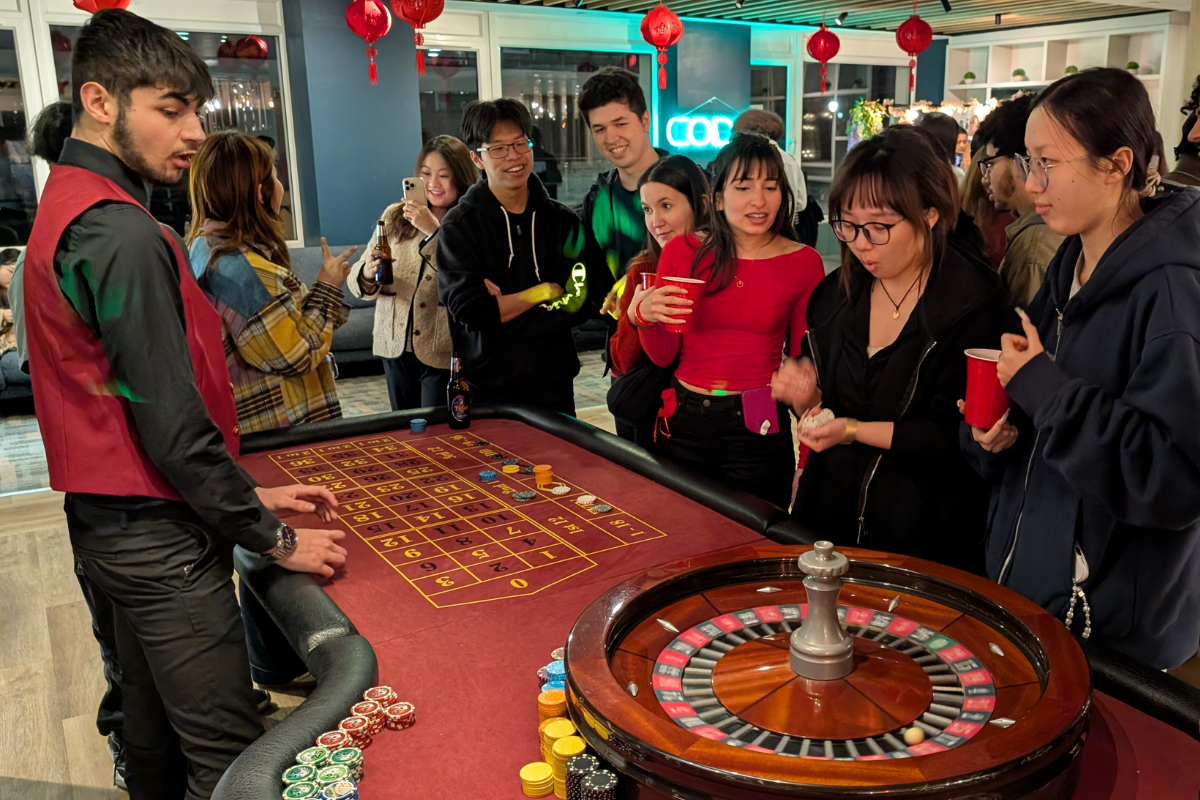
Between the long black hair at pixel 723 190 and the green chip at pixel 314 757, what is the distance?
1417mm

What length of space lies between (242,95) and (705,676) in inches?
278

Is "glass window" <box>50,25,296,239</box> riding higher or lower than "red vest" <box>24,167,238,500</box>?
higher

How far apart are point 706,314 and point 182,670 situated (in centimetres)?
131

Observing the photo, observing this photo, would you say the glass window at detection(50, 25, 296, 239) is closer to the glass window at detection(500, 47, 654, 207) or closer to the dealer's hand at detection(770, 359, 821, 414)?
the glass window at detection(500, 47, 654, 207)

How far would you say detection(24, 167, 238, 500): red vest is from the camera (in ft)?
4.43

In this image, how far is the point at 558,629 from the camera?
4.66 ft

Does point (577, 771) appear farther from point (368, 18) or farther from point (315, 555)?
point (368, 18)

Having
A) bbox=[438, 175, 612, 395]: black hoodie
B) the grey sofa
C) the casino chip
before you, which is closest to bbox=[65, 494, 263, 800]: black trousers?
the casino chip

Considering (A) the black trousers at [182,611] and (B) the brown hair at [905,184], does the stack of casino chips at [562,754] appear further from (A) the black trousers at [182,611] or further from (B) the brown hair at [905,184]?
(B) the brown hair at [905,184]

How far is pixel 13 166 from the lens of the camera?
6527 millimetres

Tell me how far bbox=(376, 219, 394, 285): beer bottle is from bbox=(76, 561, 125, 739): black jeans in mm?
1561

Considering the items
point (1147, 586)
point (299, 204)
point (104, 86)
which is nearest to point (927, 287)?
point (1147, 586)

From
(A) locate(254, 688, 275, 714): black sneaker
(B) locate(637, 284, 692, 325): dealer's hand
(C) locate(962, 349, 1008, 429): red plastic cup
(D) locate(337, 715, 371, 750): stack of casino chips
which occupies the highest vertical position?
(B) locate(637, 284, 692, 325): dealer's hand

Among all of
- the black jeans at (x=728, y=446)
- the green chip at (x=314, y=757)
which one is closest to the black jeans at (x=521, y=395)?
the black jeans at (x=728, y=446)
